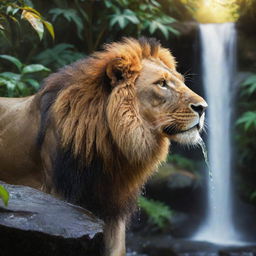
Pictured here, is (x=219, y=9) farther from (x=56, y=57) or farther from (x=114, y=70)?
(x=114, y=70)

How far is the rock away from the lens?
234 centimetres

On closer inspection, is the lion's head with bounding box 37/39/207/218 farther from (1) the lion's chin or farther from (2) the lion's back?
(2) the lion's back

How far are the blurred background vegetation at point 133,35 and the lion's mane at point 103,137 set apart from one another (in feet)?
7.20

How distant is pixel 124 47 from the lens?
11.6 feet

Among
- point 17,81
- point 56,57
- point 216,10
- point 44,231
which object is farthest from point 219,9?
point 44,231

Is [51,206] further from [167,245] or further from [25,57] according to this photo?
[25,57]

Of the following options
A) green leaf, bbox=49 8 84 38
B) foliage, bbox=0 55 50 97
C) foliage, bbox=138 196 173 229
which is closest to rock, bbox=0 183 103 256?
foliage, bbox=0 55 50 97

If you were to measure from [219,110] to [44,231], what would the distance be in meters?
7.44

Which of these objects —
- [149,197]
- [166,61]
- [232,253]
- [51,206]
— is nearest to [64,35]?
[149,197]

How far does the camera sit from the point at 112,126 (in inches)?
129

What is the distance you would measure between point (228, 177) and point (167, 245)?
246cm

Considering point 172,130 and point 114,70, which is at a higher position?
point 114,70

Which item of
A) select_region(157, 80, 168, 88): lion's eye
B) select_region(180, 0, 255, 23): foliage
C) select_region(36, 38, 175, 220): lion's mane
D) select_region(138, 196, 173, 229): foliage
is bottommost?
select_region(138, 196, 173, 229): foliage

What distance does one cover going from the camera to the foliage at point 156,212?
24.7 ft
